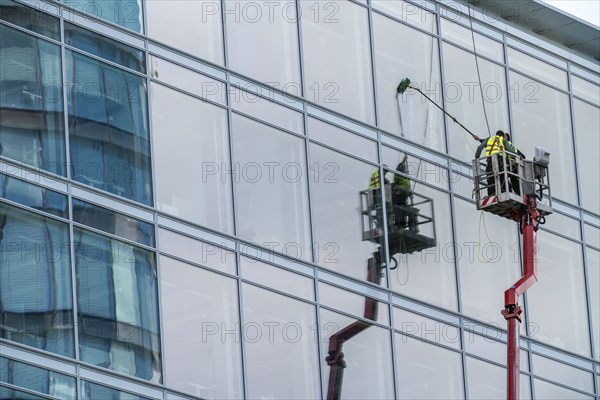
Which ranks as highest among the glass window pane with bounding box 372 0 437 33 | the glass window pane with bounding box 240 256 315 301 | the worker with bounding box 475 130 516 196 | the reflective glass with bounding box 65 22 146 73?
the glass window pane with bounding box 372 0 437 33

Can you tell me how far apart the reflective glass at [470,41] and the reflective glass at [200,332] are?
352 inches

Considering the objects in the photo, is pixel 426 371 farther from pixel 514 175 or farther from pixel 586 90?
pixel 586 90

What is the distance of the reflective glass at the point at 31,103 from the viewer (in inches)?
1084

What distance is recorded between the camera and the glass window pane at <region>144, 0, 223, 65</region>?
30234mm

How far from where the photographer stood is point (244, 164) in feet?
100.0

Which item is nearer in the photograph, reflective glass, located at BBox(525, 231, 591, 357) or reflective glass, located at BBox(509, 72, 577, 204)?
reflective glass, located at BBox(525, 231, 591, 357)

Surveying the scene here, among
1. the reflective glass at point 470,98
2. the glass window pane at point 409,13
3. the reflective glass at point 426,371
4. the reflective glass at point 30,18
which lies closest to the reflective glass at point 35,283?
the reflective glass at point 30,18

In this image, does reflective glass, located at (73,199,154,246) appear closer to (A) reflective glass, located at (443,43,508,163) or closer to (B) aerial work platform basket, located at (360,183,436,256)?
(B) aerial work platform basket, located at (360,183,436,256)

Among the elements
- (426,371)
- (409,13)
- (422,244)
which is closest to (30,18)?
(422,244)

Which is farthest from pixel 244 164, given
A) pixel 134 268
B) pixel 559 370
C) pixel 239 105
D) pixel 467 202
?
pixel 559 370

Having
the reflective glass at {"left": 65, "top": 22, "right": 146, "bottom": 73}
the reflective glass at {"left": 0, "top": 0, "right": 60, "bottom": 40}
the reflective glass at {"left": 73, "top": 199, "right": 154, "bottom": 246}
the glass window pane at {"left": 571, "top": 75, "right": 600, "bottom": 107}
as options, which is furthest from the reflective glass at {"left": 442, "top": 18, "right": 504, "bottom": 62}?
the reflective glass at {"left": 0, "top": 0, "right": 60, "bottom": 40}

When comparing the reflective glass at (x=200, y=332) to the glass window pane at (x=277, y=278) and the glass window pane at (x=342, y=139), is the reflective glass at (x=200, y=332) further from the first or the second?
the glass window pane at (x=342, y=139)

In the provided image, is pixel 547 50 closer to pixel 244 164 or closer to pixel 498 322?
pixel 498 322

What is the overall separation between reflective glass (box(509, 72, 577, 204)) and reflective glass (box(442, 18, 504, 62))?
636 mm
